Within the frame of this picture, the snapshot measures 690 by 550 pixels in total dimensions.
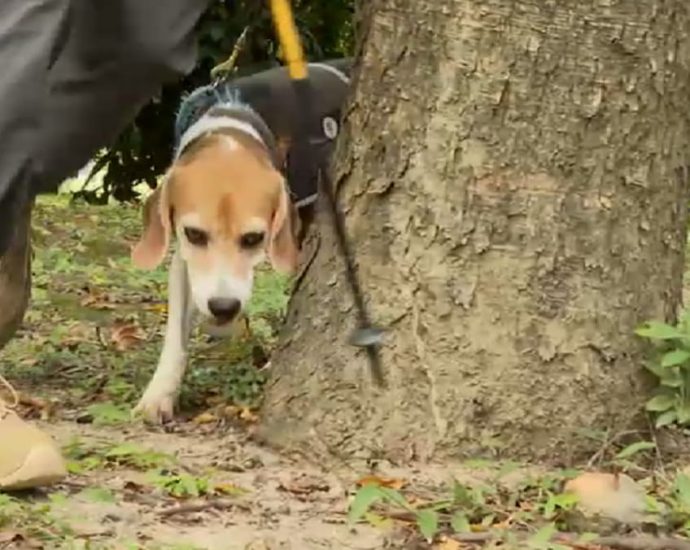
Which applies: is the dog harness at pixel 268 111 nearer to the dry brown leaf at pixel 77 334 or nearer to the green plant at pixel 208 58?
the dry brown leaf at pixel 77 334

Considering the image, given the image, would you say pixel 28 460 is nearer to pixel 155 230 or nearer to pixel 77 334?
pixel 155 230

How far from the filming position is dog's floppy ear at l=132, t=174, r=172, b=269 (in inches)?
192

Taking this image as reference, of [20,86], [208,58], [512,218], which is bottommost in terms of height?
[512,218]

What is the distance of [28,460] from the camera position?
132 inches

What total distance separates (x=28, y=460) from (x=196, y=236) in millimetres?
1593

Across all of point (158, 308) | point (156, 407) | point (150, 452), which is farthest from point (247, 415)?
point (158, 308)

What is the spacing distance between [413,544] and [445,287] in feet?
2.21

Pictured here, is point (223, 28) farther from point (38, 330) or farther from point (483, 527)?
point (483, 527)

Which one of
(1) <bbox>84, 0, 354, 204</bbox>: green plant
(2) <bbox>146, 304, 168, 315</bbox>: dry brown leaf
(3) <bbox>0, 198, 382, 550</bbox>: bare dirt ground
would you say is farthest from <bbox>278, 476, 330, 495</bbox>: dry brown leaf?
(1) <bbox>84, 0, 354, 204</bbox>: green plant

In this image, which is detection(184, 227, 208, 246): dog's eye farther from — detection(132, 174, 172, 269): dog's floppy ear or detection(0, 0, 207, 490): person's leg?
detection(0, 0, 207, 490): person's leg

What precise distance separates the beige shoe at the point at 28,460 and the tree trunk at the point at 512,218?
25.0 inches

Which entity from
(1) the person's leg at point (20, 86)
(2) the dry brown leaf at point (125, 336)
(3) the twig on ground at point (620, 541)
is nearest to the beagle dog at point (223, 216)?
(2) the dry brown leaf at point (125, 336)

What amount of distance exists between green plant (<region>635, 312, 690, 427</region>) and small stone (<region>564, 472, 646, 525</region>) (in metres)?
0.35

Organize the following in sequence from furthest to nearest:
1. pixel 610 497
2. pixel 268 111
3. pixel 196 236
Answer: pixel 268 111 < pixel 196 236 < pixel 610 497
